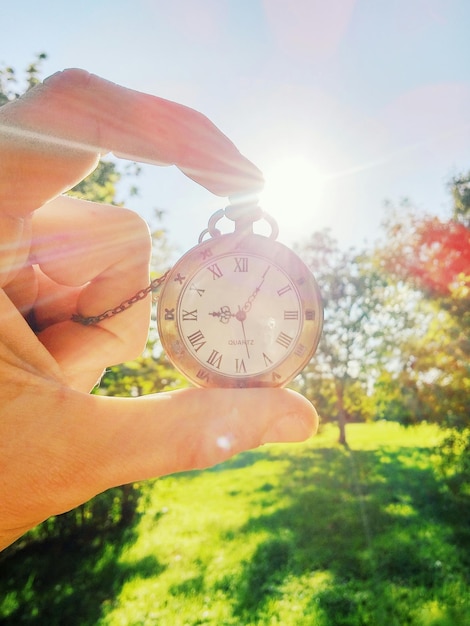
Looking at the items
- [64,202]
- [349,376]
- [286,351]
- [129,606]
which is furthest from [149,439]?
[349,376]

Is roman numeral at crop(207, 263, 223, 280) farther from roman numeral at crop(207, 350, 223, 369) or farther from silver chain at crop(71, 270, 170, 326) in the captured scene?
roman numeral at crop(207, 350, 223, 369)

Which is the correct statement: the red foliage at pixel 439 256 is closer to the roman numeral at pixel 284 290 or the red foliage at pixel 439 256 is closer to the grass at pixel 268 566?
the grass at pixel 268 566

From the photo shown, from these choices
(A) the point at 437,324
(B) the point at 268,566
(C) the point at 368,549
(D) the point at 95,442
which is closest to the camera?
(D) the point at 95,442

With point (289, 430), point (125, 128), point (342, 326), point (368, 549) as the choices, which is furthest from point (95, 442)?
point (342, 326)

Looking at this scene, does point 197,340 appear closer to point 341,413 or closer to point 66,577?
point 66,577

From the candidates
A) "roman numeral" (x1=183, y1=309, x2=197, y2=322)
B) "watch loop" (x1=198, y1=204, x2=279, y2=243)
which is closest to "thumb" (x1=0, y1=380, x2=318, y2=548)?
"roman numeral" (x1=183, y1=309, x2=197, y2=322)

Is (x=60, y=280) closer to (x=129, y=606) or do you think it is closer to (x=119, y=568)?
(x=129, y=606)
